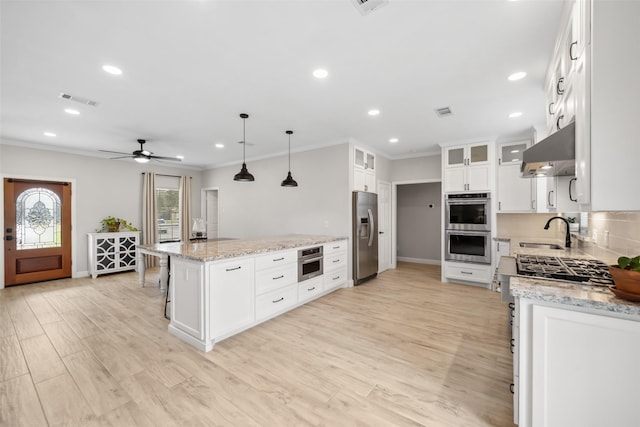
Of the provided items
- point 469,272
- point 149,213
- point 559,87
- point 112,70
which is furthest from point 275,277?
point 149,213

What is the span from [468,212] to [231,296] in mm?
4328

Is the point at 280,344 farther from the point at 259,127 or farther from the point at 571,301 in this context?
the point at 259,127

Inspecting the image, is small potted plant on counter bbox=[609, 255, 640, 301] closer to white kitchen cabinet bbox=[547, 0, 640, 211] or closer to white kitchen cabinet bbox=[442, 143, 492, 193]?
white kitchen cabinet bbox=[547, 0, 640, 211]

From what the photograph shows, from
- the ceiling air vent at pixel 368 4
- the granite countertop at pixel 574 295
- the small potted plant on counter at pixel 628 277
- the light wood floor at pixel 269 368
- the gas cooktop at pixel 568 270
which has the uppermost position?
the ceiling air vent at pixel 368 4

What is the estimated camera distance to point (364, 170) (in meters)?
5.37

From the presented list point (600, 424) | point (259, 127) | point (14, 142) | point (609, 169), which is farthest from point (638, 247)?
point (14, 142)

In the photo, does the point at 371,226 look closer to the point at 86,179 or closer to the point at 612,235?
the point at 612,235

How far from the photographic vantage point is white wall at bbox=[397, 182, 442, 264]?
7059mm

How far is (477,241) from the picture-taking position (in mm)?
4898

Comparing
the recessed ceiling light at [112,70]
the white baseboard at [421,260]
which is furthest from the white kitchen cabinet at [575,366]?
the white baseboard at [421,260]

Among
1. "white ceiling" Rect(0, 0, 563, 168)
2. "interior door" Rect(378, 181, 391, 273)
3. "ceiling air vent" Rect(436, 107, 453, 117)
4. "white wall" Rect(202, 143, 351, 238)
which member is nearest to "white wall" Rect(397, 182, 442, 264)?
"interior door" Rect(378, 181, 391, 273)

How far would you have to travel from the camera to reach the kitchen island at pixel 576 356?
1261 mm

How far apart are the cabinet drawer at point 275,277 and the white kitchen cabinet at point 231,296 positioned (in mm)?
109

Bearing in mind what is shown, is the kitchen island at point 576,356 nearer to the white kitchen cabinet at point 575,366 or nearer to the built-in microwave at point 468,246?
the white kitchen cabinet at point 575,366
